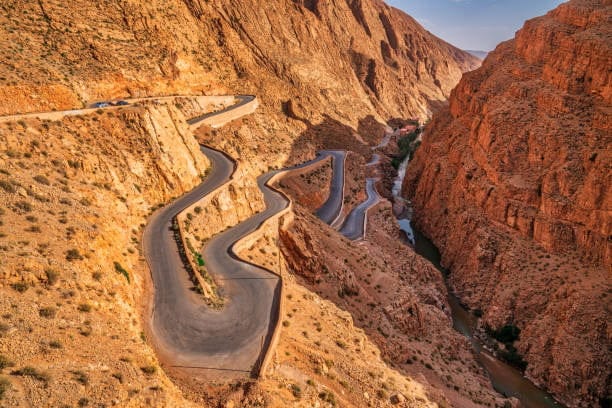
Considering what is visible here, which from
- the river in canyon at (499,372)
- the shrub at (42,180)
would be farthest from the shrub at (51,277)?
the river in canyon at (499,372)

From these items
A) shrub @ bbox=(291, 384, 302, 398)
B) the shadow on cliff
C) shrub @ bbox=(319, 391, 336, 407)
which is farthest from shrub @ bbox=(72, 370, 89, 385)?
the shadow on cliff

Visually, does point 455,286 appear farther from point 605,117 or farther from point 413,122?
point 413,122

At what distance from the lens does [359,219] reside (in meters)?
47.8

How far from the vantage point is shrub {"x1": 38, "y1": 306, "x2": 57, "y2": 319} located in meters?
11.0

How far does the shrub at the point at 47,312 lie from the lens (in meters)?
11.0

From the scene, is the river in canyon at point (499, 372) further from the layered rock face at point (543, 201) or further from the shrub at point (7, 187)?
the shrub at point (7, 187)

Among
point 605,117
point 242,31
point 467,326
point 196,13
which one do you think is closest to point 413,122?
point 242,31

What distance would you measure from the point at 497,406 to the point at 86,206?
23310mm

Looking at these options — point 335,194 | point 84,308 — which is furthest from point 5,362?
point 335,194

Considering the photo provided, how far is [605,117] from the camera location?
124 ft

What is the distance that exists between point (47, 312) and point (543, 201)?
4071cm

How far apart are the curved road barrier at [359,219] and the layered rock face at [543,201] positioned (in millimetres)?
7898

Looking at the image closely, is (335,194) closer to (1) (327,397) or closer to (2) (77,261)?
(1) (327,397)

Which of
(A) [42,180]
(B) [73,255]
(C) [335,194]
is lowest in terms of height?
(B) [73,255]
